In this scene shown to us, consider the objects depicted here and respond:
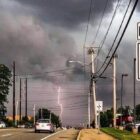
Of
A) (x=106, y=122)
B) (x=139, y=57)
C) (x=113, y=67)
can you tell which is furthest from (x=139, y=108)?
(x=139, y=57)

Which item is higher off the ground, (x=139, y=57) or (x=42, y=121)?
(x=139, y=57)

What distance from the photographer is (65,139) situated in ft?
132

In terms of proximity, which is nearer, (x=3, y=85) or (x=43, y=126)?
(x=43, y=126)

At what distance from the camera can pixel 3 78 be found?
130875 mm

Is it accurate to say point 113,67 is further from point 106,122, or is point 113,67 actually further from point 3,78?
point 106,122

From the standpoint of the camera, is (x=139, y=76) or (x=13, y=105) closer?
(x=139, y=76)

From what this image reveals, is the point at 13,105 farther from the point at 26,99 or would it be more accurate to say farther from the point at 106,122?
the point at 106,122

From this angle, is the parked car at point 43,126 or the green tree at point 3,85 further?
the green tree at point 3,85

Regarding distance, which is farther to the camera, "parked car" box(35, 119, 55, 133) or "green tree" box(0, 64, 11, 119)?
"green tree" box(0, 64, 11, 119)

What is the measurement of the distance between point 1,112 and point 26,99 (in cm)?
839

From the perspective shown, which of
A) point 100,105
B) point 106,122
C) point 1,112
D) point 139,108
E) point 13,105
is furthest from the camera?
point 139,108

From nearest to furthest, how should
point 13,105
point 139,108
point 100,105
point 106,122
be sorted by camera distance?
point 100,105
point 13,105
point 106,122
point 139,108

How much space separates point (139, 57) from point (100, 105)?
33089 mm

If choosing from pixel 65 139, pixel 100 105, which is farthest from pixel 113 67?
pixel 65 139
